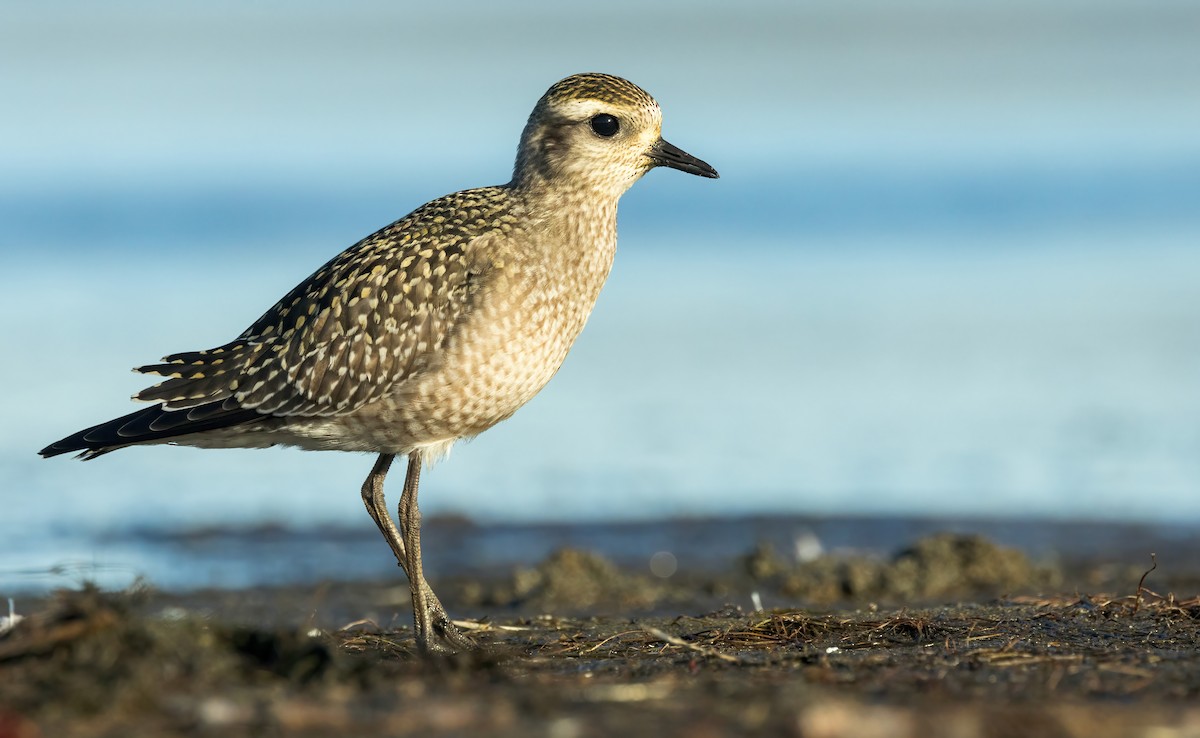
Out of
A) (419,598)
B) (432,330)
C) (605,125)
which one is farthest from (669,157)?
(419,598)

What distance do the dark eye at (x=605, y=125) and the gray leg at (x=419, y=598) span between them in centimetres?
193

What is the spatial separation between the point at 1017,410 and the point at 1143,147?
109ft

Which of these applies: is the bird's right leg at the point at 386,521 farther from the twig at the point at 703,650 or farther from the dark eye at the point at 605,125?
the dark eye at the point at 605,125

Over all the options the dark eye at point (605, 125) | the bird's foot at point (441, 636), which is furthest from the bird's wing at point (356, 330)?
the bird's foot at point (441, 636)

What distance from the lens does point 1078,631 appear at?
666 centimetres

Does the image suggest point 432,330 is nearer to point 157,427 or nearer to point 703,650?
point 157,427

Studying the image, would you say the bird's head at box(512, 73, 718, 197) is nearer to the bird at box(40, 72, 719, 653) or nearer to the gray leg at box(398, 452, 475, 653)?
the bird at box(40, 72, 719, 653)

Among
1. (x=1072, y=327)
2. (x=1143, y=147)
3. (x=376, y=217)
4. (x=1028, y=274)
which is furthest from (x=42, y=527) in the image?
(x=1143, y=147)

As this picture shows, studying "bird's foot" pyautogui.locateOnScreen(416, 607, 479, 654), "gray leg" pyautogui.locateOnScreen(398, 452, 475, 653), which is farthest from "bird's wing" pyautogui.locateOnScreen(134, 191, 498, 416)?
"bird's foot" pyautogui.locateOnScreen(416, 607, 479, 654)

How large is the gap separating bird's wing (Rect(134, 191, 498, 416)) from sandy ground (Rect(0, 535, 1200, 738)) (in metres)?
1.20

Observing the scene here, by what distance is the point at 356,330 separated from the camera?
7555 mm

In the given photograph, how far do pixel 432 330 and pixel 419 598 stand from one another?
4.17 ft

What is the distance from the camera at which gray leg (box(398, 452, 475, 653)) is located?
23.7ft

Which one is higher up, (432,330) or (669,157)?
(669,157)
